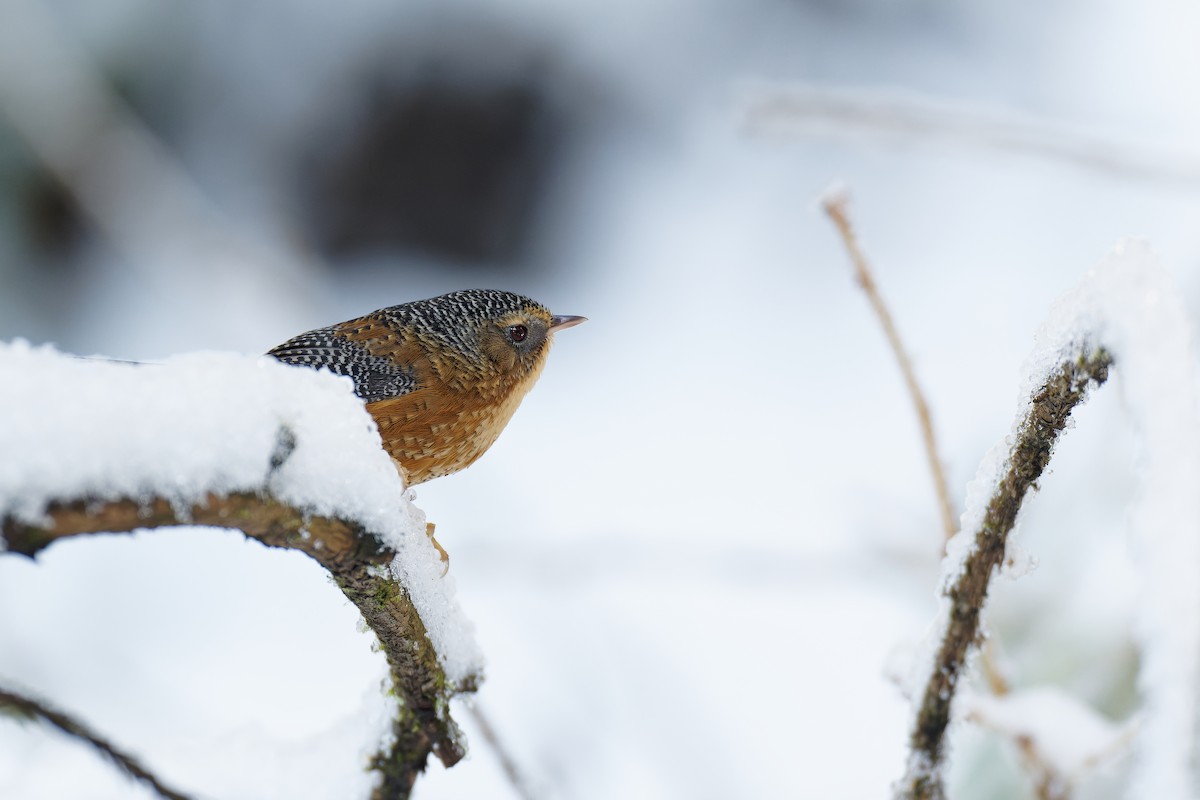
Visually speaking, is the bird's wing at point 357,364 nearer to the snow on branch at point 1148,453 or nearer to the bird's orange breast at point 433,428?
the bird's orange breast at point 433,428

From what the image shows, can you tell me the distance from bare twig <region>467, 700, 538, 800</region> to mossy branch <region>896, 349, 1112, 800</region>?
27.6 inches

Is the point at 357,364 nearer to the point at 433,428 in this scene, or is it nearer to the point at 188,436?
the point at 433,428

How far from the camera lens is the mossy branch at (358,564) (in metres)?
0.86

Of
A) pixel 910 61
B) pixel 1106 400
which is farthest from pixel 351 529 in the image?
pixel 910 61

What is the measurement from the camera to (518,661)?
4191 millimetres

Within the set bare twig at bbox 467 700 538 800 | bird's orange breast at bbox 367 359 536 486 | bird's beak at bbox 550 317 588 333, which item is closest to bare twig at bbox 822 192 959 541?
bare twig at bbox 467 700 538 800

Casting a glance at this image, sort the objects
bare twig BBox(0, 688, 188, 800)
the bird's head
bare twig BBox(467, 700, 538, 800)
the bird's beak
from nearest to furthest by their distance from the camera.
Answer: bare twig BBox(0, 688, 188, 800) < bare twig BBox(467, 700, 538, 800) < the bird's head < the bird's beak

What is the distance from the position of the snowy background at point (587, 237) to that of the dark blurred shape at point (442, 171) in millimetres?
17

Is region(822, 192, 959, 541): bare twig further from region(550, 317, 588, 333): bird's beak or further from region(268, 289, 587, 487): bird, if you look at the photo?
region(550, 317, 588, 333): bird's beak

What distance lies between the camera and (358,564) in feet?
3.76

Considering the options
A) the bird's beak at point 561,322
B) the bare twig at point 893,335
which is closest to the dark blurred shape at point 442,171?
the bird's beak at point 561,322

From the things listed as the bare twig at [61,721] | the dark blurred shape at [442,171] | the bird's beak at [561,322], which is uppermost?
the dark blurred shape at [442,171]

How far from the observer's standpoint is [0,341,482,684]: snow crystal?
0.86 metres

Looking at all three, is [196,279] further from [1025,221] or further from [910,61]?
[1025,221]
